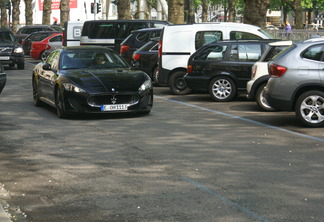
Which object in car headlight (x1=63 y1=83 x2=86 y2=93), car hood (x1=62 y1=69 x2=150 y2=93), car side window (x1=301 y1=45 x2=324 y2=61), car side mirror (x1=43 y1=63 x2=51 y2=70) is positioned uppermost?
car side window (x1=301 y1=45 x2=324 y2=61)

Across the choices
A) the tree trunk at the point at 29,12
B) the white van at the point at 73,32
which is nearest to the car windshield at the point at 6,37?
the white van at the point at 73,32

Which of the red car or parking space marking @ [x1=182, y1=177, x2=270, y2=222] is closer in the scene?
parking space marking @ [x1=182, y1=177, x2=270, y2=222]

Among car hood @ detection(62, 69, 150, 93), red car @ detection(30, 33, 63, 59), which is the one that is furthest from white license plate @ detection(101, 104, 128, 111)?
red car @ detection(30, 33, 63, 59)

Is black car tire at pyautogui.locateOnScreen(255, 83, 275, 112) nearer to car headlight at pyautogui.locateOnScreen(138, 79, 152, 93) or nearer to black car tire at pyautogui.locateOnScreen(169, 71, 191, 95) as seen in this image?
Result: car headlight at pyautogui.locateOnScreen(138, 79, 152, 93)

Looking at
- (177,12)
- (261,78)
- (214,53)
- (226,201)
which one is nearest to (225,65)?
(214,53)

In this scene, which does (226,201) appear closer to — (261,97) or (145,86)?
(145,86)

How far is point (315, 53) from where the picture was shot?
13031 mm

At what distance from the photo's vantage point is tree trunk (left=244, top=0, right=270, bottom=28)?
28438 mm

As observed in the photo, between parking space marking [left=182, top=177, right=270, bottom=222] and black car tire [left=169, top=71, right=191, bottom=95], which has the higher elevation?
black car tire [left=169, top=71, right=191, bottom=95]

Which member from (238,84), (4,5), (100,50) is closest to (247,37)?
(238,84)

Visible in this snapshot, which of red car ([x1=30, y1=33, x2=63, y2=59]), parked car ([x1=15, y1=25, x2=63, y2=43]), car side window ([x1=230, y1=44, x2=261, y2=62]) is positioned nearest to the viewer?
car side window ([x1=230, y1=44, x2=261, y2=62])

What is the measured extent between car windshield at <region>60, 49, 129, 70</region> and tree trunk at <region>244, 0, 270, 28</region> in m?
Result: 13.8

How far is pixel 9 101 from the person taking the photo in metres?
18.1

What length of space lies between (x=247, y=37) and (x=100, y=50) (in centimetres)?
Answer: 568
